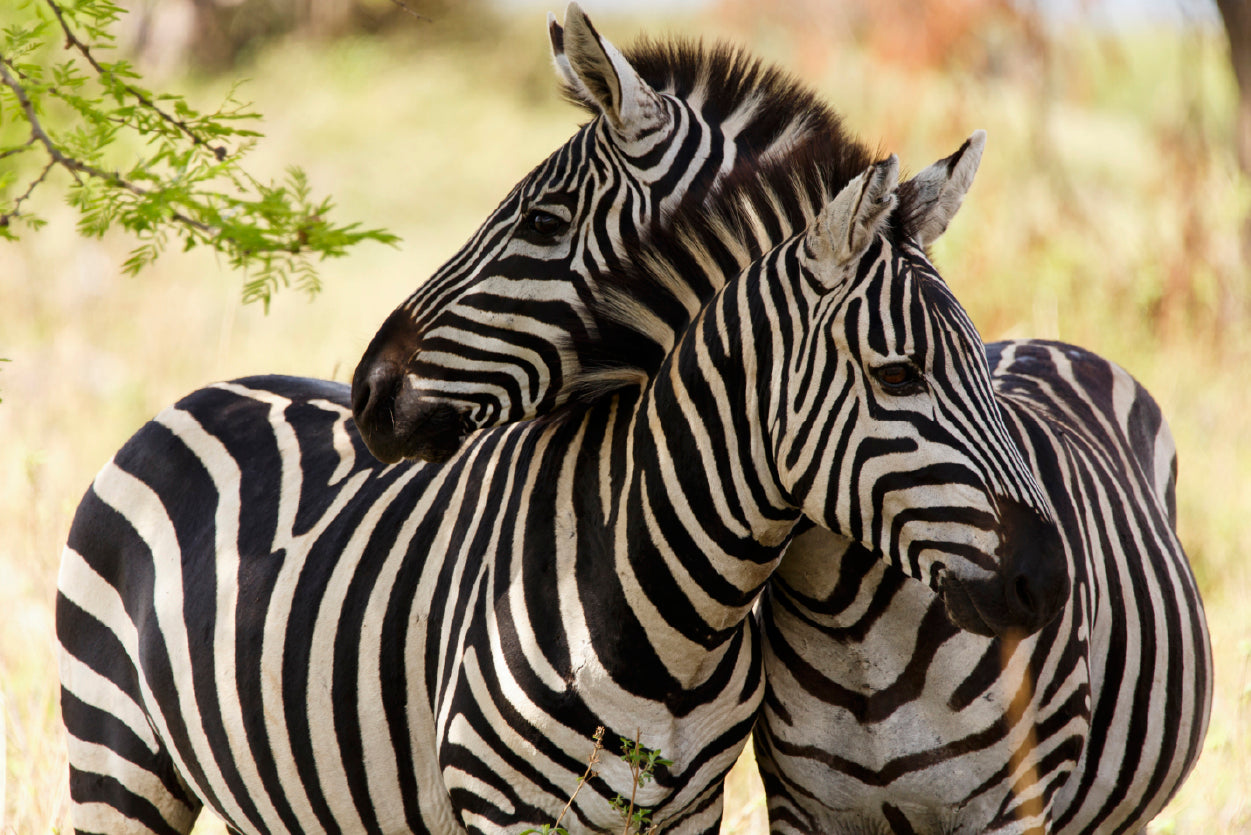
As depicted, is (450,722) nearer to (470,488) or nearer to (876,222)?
(470,488)

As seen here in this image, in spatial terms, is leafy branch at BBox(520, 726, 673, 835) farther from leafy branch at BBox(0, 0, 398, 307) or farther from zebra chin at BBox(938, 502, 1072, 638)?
leafy branch at BBox(0, 0, 398, 307)

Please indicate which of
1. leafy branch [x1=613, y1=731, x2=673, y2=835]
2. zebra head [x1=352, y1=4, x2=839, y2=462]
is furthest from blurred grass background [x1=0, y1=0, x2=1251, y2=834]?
leafy branch [x1=613, y1=731, x2=673, y2=835]

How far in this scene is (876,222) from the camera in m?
2.36

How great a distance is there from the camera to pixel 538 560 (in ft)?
9.04

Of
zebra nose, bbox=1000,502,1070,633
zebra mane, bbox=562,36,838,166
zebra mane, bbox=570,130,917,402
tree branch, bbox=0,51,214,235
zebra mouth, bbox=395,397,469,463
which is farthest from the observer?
zebra mane, bbox=562,36,838,166

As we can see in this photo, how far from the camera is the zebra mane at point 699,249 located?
8.83 ft

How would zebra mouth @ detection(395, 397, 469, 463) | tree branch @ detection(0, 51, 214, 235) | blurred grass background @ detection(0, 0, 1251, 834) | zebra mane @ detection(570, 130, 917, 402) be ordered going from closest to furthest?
zebra mane @ detection(570, 130, 917, 402) < zebra mouth @ detection(395, 397, 469, 463) < tree branch @ detection(0, 51, 214, 235) < blurred grass background @ detection(0, 0, 1251, 834)

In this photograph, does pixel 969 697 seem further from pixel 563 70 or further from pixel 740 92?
pixel 563 70

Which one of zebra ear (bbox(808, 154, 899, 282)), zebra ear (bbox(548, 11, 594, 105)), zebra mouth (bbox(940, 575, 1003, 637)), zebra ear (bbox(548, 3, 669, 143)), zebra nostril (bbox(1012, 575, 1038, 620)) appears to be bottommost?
zebra mouth (bbox(940, 575, 1003, 637))

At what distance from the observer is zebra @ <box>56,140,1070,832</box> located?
89.6 inches

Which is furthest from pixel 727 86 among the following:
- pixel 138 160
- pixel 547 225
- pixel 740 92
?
pixel 138 160

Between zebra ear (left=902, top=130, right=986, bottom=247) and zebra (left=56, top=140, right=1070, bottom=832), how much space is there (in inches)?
0.4

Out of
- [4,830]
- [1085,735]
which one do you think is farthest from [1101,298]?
[4,830]

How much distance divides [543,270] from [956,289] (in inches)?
287
